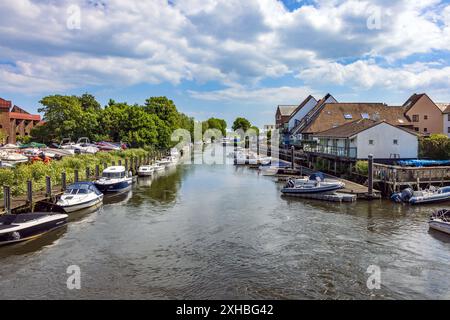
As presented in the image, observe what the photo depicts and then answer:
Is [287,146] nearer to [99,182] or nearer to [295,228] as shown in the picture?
[99,182]

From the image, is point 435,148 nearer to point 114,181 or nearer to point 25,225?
point 114,181

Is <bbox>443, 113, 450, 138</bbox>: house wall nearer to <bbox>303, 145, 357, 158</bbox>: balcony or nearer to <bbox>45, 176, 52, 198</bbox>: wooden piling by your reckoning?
<bbox>303, 145, 357, 158</bbox>: balcony

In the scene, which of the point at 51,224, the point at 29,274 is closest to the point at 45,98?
the point at 51,224

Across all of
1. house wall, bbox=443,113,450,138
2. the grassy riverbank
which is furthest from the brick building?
house wall, bbox=443,113,450,138

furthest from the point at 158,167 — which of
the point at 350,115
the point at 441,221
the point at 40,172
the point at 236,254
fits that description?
the point at 441,221

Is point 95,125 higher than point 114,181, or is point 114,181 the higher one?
point 95,125

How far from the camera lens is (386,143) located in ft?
139

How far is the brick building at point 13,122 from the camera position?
7775 centimetres

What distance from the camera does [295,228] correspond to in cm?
2456

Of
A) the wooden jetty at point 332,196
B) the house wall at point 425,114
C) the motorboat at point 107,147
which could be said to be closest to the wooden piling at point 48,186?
the wooden jetty at point 332,196

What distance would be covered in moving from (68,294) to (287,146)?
78.0 m

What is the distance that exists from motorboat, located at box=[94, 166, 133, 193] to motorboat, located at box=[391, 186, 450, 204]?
25.6 metres

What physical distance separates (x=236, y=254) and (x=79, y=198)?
15.0 m

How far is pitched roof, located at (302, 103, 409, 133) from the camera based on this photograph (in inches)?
2458
